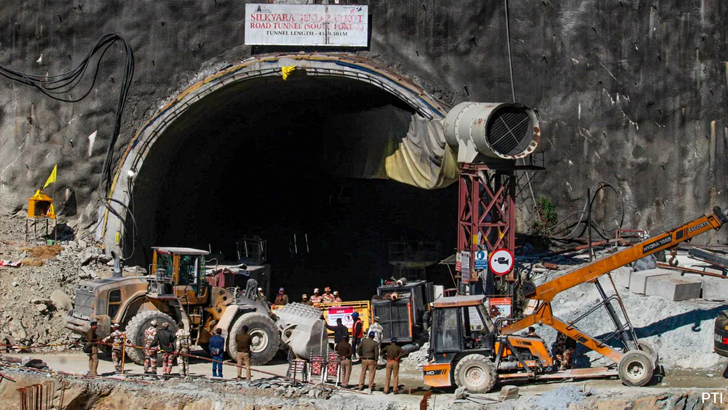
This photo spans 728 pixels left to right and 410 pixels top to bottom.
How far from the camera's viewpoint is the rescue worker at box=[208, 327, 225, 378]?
21406 millimetres

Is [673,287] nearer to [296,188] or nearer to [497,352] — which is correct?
[497,352]

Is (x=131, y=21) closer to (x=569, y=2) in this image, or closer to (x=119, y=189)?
(x=119, y=189)

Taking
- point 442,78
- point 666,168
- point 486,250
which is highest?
point 442,78

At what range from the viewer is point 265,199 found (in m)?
40.9

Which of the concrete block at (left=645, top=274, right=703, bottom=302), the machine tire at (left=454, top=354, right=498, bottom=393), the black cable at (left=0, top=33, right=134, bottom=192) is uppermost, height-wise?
the black cable at (left=0, top=33, right=134, bottom=192)

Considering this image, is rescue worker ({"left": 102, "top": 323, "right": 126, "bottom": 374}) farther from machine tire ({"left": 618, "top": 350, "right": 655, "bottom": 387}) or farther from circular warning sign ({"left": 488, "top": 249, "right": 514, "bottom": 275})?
machine tire ({"left": 618, "top": 350, "right": 655, "bottom": 387})

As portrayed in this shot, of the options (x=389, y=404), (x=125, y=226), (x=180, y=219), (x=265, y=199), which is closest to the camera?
(x=389, y=404)

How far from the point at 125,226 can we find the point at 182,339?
1032cm

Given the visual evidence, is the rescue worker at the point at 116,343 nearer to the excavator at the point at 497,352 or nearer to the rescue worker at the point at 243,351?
the rescue worker at the point at 243,351

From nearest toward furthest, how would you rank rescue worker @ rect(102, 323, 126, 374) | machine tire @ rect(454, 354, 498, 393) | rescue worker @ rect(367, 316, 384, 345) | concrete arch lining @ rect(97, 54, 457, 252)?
1. machine tire @ rect(454, 354, 498, 393)
2. rescue worker @ rect(102, 323, 126, 374)
3. rescue worker @ rect(367, 316, 384, 345)
4. concrete arch lining @ rect(97, 54, 457, 252)

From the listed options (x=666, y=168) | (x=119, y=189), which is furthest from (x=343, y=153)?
(x=666, y=168)

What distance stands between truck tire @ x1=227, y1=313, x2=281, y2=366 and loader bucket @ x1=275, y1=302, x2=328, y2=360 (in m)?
0.46

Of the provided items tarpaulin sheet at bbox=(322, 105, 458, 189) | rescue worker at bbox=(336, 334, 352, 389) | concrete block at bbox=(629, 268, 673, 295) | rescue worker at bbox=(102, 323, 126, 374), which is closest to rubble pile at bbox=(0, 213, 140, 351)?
rescue worker at bbox=(102, 323, 126, 374)

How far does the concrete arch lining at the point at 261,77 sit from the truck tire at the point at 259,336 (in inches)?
320
